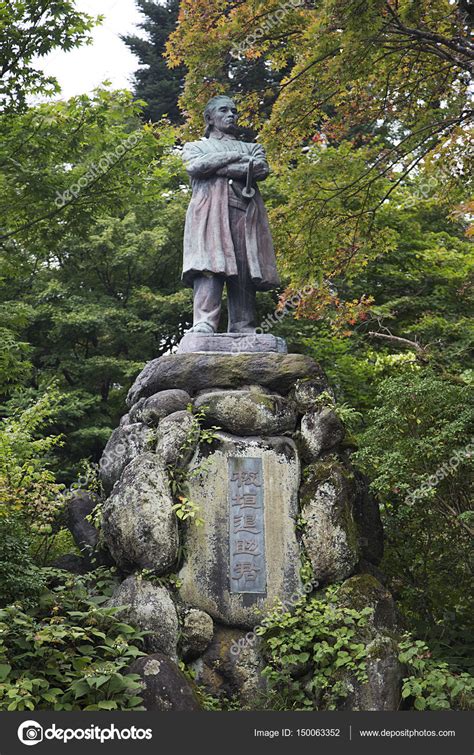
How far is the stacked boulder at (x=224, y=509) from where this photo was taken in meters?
5.87

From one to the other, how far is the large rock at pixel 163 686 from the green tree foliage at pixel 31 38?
5.58 m

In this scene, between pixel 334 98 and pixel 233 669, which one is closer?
pixel 233 669

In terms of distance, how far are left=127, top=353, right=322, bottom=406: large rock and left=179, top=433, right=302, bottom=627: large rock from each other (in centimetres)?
46

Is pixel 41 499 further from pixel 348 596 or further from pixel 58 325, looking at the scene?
pixel 58 325

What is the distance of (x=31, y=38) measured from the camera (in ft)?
26.3

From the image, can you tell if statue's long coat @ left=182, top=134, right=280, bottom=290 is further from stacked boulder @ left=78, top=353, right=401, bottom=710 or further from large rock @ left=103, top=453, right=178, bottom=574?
large rock @ left=103, top=453, right=178, bottom=574

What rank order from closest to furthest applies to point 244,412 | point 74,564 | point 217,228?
1. point 244,412
2. point 74,564
3. point 217,228

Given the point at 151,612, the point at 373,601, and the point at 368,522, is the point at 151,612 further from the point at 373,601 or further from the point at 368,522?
the point at 368,522

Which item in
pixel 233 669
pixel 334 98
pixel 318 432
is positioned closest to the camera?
pixel 233 669

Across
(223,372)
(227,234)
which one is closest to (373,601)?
(223,372)

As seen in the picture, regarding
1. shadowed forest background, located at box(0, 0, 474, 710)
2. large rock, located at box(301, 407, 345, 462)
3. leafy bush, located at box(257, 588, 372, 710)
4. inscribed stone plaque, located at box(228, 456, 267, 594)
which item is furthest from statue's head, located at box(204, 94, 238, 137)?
leafy bush, located at box(257, 588, 372, 710)

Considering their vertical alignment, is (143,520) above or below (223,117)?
below

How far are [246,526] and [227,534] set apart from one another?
0.51ft

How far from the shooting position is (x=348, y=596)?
610 centimetres
